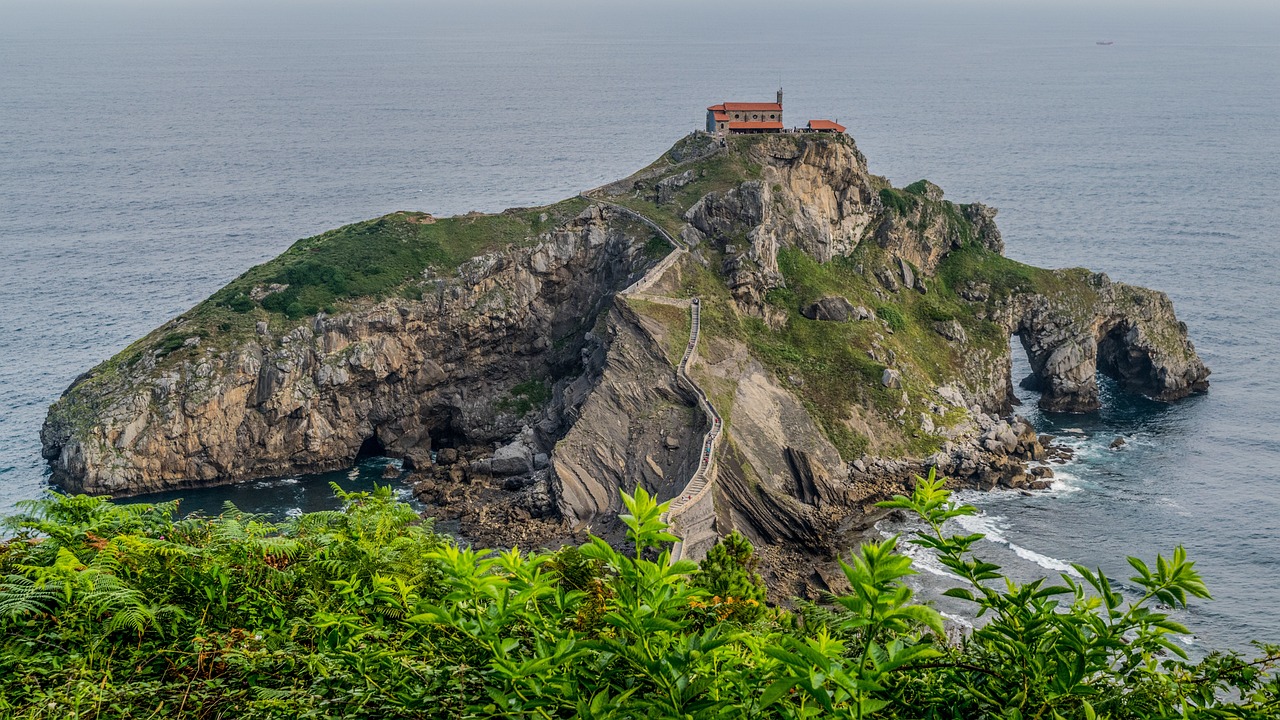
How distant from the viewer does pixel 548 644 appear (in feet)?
33.0

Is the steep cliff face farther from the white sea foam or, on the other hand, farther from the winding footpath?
the white sea foam

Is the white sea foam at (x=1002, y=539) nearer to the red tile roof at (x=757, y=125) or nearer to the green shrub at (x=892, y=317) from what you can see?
the green shrub at (x=892, y=317)

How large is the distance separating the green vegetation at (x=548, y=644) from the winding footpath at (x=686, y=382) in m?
44.9

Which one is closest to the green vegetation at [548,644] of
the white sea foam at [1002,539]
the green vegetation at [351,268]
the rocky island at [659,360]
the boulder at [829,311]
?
the rocky island at [659,360]

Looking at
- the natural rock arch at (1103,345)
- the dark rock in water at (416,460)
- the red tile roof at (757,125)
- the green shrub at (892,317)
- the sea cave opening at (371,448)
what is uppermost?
the red tile roof at (757,125)

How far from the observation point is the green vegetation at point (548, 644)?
888 cm

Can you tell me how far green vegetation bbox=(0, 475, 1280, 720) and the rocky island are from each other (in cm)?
5399

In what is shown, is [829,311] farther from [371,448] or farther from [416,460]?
[371,448]

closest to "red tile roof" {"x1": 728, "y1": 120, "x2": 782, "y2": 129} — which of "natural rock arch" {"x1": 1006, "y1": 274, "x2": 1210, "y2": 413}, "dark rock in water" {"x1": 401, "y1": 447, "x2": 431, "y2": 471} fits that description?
"natural rock arch" {"x1": 1006, "y1": 274, "x2": 1210, "y2": 413}

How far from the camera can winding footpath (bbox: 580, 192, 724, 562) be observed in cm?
6731

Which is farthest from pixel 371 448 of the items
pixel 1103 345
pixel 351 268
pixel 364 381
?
pixel 1103 345

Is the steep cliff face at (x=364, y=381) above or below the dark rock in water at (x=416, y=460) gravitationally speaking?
above

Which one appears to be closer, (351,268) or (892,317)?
(892,317)

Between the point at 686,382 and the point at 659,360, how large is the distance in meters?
3.86
